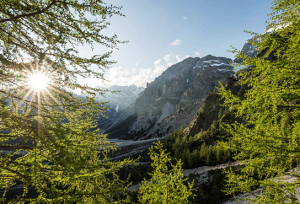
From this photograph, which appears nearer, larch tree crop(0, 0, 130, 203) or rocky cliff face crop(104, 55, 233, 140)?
larch tree crop(0, 0, 130, 203)

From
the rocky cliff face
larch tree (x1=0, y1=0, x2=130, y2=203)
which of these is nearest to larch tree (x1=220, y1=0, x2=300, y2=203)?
larch tree (x1=0, y1=0, x2=130, y2=203)

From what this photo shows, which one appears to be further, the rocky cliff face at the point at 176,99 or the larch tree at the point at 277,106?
the rocky cliff face at the point at 176,99

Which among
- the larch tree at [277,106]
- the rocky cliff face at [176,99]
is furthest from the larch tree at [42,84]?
the rocky cliff face at [176,99]

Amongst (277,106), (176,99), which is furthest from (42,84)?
(176,99)

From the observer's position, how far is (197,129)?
156ft

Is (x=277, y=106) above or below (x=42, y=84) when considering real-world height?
below

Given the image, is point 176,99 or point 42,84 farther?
point 176,99

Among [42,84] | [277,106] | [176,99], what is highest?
[176,99]

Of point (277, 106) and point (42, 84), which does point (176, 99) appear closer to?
point (277, 106)

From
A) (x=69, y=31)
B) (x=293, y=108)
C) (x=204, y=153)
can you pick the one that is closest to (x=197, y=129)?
(x=204, y=153)

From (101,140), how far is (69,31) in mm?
4009

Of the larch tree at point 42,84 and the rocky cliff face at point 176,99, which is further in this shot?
the rocky cliff face at point 176,99

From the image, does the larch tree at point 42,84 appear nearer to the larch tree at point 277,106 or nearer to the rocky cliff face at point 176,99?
the larch tree at point 277,106

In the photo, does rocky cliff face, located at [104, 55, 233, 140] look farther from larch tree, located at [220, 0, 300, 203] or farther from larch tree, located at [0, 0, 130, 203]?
larch tree, located at [0, 0, 130, 203]
